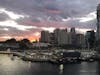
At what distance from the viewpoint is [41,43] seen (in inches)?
6398

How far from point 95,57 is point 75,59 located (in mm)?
18276

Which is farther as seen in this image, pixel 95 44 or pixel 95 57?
pixel 95 44

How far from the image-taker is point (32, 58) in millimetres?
112625

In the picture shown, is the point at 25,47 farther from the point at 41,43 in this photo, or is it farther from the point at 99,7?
the point at 99,7

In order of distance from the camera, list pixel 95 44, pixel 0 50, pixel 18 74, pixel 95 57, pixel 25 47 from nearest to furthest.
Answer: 1. pixel 18 74
2. pixel 95 57
3. pixel 95 44
4. pixel 25 47
5. pixel 0 50

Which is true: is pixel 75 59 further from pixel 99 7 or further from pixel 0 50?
pixel 0 50

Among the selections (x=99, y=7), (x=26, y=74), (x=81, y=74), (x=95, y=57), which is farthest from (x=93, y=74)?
(x=99, y=7)

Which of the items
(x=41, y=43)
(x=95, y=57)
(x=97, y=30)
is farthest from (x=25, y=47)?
(x=95, y=57)

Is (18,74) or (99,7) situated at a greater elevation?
(99,7)

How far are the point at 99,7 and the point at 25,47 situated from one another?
34.1 meters

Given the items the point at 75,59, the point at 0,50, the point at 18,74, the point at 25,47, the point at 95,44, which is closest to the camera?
the point at 18,74

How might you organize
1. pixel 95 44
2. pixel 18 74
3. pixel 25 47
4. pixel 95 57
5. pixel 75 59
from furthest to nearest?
1. pixel 25 47
2. pixel 95 44
3. pixel 95 57
4. pixel 75 59
5. pixel 18 74

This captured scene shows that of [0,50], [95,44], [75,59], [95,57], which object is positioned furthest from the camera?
[0,50]

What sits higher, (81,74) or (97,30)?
(97,30)
